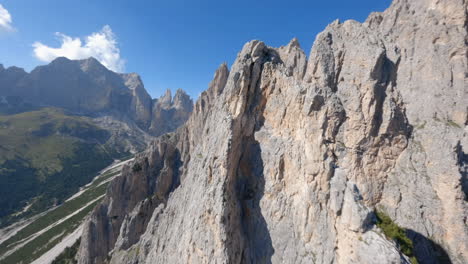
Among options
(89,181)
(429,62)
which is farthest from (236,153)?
(89,181)

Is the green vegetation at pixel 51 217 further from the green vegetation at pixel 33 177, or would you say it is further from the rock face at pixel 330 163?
the rock face at pixel 330 163

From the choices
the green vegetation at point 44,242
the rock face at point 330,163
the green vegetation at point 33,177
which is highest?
the rock face at point 330,163

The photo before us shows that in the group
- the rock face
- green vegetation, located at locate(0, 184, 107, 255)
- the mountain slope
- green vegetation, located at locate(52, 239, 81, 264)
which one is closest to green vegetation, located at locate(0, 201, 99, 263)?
green vegetation, located at locate(0, 184, 107, 255)

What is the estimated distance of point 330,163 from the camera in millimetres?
16203

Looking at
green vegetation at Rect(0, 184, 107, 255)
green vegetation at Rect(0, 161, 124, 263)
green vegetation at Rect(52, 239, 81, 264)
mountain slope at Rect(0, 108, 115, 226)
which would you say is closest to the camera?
green vegetation at Rect(52, 239, 81, 264)

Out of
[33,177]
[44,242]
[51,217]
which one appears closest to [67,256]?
[44,242]

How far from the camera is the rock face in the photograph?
53.6 feet

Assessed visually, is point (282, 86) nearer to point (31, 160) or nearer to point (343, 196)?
point (343, 196)

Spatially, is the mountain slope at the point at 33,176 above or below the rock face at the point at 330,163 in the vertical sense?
below

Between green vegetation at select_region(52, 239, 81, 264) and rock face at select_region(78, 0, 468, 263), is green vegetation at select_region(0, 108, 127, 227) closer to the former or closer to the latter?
green vegetation at select_region(52, 239, 81, 264)

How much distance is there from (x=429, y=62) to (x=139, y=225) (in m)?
66.0

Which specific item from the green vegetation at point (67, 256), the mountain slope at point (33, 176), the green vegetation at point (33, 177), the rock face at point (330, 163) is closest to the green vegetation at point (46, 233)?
the green vegetation at point (67, 256)

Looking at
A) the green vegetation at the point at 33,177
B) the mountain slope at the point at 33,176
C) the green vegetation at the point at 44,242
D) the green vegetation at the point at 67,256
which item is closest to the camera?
the green vegetation at the point at 67,256

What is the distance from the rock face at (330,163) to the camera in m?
16.3
